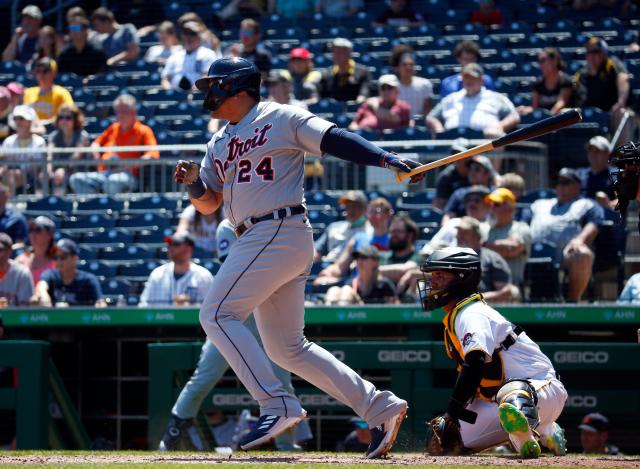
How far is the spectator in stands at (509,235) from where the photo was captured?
9.01 meters

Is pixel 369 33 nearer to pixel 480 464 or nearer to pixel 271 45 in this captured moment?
pixel 271 45

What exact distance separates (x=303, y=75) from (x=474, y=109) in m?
2.26

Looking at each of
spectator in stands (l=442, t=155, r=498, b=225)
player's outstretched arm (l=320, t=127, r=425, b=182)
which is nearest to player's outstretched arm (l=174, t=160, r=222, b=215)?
player's outstretched arm (l=320, t=127, r=425, b=182)

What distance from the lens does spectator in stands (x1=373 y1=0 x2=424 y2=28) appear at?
1393cm

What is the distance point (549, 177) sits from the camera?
1086 centimetres

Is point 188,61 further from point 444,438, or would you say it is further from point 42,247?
point 444,438

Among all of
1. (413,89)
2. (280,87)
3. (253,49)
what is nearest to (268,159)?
(280,87)

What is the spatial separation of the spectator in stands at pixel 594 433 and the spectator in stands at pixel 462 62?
4329 mm

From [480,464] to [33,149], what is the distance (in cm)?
758


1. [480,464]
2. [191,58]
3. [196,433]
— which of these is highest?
[191,58]

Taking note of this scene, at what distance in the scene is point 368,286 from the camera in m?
9.02

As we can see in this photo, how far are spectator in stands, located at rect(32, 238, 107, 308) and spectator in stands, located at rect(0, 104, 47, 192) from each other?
2269mm

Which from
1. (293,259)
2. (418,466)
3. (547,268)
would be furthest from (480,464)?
(547,268)

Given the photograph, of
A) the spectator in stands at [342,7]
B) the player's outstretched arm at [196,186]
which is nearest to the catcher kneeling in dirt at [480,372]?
the player's outstretched arm at [196,186]
